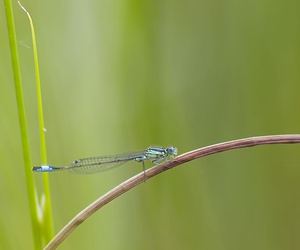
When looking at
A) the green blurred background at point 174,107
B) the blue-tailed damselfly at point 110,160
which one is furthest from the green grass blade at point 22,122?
the green blurred background at point 174,107

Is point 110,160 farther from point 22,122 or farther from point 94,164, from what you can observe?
point 22,122

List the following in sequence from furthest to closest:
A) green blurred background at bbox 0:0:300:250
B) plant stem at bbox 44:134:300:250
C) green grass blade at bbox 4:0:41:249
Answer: green blurred background at bbox 0:0:300:250
green grass blade at bbox 4:0:41:249
plant stem at bbox 44:134:300:250

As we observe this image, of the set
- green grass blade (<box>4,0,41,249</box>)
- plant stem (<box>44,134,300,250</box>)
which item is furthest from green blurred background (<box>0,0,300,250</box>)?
plant stem (<box>44,134,300,250</box>)

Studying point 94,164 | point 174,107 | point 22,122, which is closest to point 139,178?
point 22,122

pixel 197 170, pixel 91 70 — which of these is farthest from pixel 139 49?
pixel 197 170

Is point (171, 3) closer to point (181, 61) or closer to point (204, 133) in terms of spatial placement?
point (181, 61)

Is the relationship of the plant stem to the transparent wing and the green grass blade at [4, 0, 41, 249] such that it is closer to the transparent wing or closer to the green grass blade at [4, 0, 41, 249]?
the green grass blade at [4, 0, 41, 249]

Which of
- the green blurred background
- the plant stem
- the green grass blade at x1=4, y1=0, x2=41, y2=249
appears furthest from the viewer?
the green blurred background

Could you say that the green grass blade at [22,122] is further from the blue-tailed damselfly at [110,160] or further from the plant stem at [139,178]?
the blue-tailed damselfly at [110,160]
